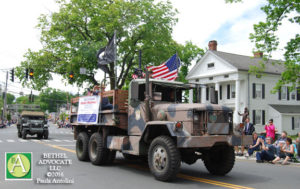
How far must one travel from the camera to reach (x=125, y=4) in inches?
1277

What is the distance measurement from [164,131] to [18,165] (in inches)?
141

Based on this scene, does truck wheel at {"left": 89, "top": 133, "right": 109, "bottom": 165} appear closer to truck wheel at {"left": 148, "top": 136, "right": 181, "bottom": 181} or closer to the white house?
truck wheel at {"left": 148, "top": 136, "right": 181, "bottom": 181}

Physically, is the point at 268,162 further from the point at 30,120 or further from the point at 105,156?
the point at 30,120

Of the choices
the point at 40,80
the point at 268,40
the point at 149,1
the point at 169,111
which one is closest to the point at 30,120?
the point at 40,80

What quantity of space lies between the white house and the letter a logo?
30526 millimetres

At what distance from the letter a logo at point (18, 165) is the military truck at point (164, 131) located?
289cm

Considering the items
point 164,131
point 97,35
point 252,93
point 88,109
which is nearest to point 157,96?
point 164,131

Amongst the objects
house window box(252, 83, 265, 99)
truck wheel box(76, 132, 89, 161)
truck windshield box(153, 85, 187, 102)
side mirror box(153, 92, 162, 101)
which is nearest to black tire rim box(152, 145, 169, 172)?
side mirror box(153, 92, 162, 101)

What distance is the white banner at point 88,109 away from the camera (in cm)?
1126

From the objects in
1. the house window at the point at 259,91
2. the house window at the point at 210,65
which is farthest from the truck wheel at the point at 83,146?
the house window at the point at 210,65

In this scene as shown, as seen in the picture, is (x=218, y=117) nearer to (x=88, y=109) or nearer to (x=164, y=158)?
(x=164, y=158)

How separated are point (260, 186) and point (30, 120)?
2290cm

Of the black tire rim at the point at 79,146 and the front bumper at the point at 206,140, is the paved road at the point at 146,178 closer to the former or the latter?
the front bumper at the point at 206,140

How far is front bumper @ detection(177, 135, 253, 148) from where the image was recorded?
25.0 ft
